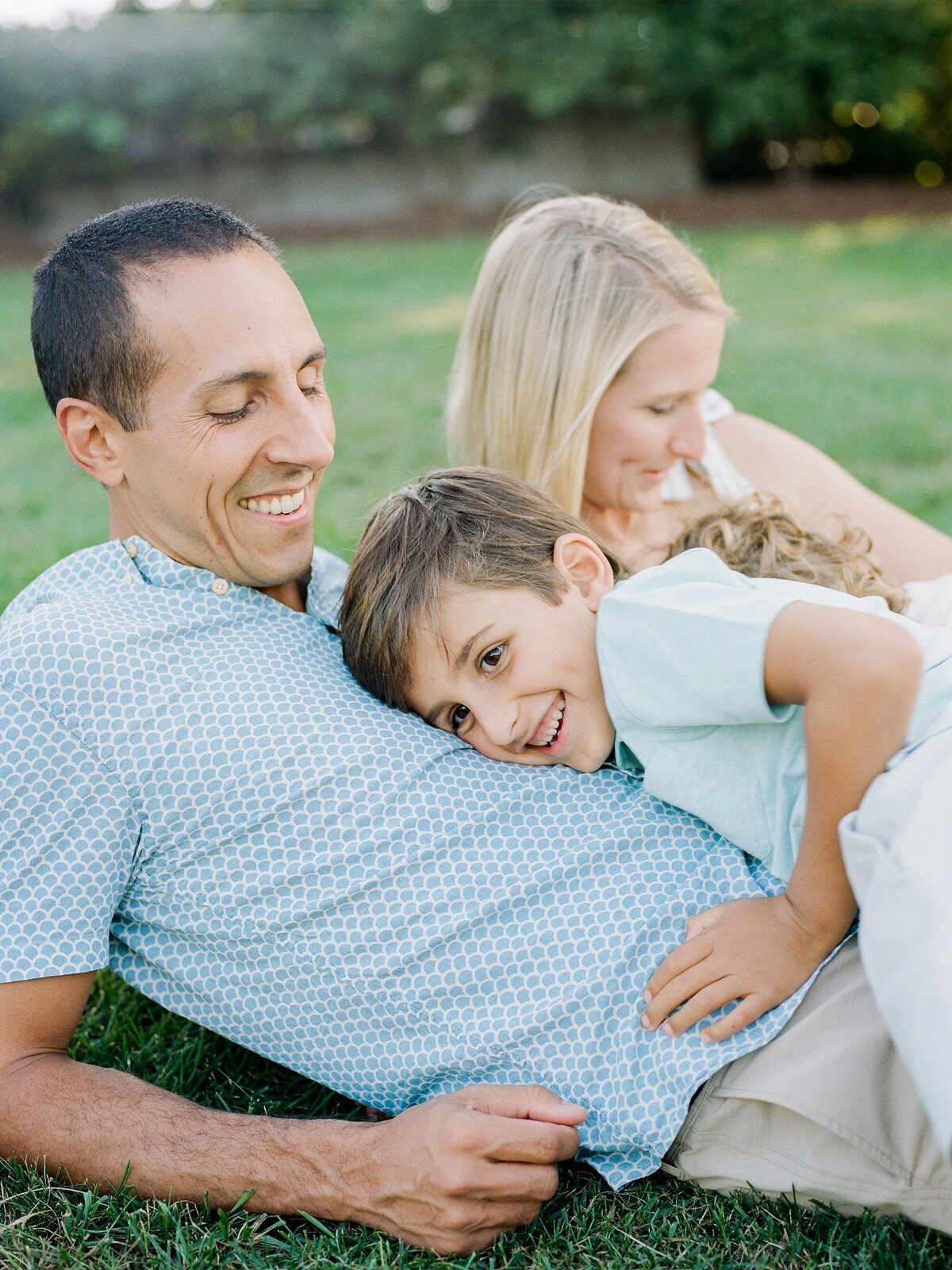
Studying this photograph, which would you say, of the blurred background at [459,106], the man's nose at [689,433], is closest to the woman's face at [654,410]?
the man's nose at [689,433]

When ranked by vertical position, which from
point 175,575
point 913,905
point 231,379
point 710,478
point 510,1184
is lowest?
point 510,1184

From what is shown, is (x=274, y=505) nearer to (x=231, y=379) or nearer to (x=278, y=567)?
(x=278, y=567)

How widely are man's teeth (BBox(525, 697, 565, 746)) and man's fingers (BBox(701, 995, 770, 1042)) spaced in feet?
2.05

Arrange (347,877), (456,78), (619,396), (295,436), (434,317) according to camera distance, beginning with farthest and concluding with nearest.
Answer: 1. (456,78)
2. (434,317)
3. (619,396)
4. (295,436)
5. (347,877)

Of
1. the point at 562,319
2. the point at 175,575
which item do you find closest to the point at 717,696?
the point at 175,575

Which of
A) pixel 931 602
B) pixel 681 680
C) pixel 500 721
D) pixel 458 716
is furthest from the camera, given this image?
pixel 931 602

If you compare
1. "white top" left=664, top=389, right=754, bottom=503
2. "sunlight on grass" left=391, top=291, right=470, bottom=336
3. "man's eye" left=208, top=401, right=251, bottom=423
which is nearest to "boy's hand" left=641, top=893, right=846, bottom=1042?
"man's eye" left=208, top=401, right=251, bottom=423

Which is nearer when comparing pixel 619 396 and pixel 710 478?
pixel 619 396

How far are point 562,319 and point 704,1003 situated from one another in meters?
2.28

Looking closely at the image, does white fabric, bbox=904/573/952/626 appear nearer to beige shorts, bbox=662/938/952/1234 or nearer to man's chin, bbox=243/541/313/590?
beige shorts, bbox=662/938/952/1234

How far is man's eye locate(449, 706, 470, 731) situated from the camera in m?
2.63

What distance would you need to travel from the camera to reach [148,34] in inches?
824

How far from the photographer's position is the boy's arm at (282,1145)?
2.20 meters

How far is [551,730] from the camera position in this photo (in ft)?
8.39
